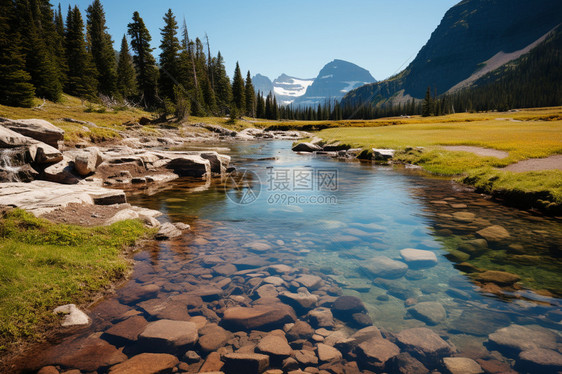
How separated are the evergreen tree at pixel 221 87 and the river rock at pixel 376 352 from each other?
91622 mm

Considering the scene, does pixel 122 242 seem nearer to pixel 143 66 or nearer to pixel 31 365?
pixel 31 365

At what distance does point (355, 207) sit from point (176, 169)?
13221mm

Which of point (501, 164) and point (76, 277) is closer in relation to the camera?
point (76, 277)

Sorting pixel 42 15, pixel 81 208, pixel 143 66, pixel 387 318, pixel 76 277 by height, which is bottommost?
pixel 387 318

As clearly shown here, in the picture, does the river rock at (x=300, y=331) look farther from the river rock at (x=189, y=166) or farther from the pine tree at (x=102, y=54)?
the pine tree at (x=102, y=54)

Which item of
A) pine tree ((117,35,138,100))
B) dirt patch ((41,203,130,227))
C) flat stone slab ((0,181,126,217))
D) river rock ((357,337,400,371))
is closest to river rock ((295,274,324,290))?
river rock ((357,337,400,371))

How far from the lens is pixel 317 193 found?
15523mm

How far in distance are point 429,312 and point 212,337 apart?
3863 mm

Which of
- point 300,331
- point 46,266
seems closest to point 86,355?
point 46,266

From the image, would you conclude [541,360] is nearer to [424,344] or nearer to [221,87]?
[424,344]

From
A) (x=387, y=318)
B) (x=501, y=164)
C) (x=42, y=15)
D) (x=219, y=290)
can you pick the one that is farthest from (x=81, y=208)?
(x=42, y=15)

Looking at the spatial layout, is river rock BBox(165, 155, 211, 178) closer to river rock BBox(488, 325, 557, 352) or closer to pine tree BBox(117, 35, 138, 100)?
river rock BBox(488, 325, 557, 352)

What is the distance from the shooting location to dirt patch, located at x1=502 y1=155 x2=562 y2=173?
14.6m

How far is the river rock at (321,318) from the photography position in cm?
486
